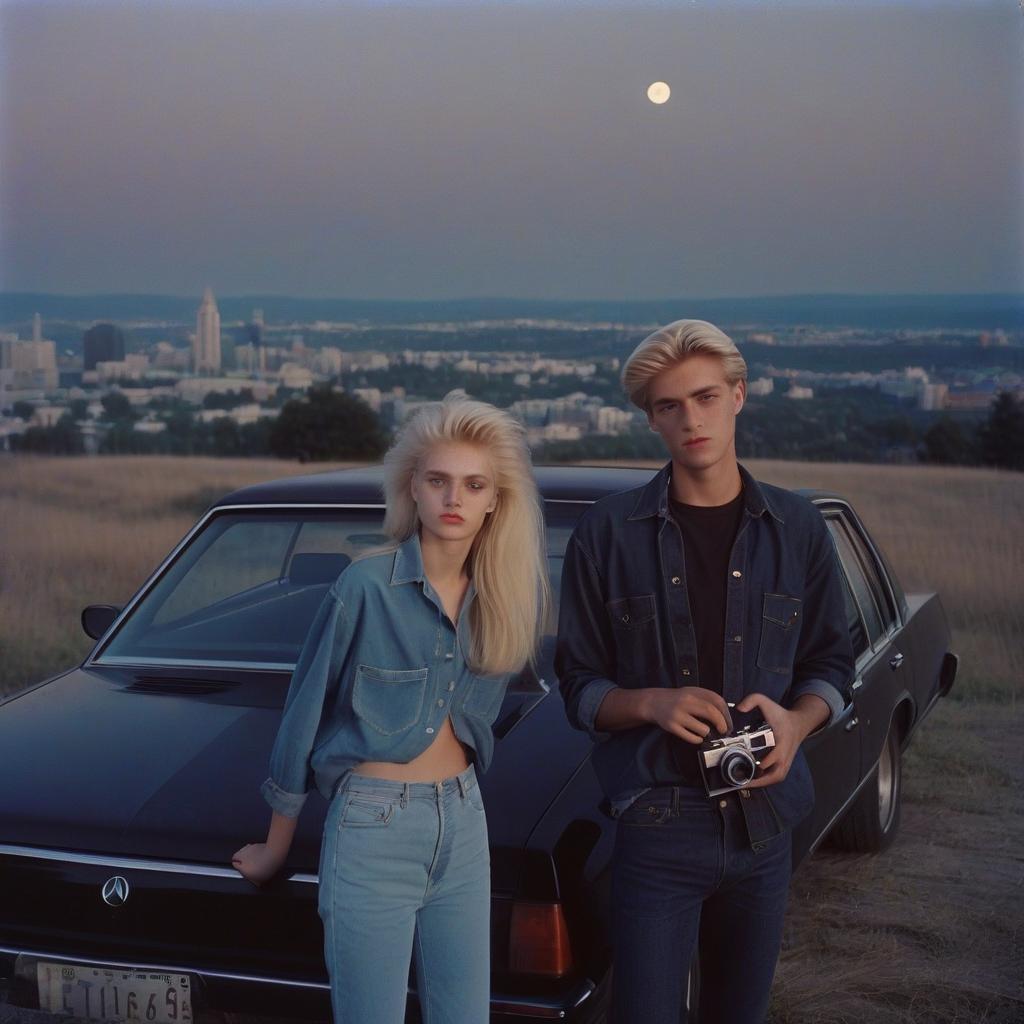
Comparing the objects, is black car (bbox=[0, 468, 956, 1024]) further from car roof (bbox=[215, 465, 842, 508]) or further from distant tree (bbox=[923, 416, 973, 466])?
distant tree (bbox=[923, 416, 973, 466])

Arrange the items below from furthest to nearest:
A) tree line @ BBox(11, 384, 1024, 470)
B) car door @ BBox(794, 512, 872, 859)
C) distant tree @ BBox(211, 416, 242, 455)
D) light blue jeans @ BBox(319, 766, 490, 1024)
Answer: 1. distant tree @ BBox(211, 416, 242, 455)
2. tree line @ BBox(11, 384, 1024, 470)
3. car door @ BBox(794, 512, 872, 859)
4. light blue jeans @ BBox(319, 766, 490, 1024)

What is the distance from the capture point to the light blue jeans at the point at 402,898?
215cm

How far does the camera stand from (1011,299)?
19.6m

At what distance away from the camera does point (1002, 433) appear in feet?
63.9

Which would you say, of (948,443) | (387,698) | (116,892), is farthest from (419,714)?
(948,443)

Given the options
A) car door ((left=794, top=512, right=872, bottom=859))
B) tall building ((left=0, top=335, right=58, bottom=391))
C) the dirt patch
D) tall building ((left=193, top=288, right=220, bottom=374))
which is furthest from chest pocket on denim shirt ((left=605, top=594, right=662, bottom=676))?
tall building ((left=193, top=288, right=220, bottom=374))

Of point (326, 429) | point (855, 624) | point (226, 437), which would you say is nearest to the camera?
point (855, 624)

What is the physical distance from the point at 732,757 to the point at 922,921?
8.88 ft

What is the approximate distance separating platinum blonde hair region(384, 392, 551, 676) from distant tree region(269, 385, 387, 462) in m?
19.2

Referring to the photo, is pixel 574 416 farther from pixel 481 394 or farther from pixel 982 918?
pixel 982 918

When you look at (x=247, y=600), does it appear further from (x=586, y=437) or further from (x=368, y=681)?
(x=586, y=437)

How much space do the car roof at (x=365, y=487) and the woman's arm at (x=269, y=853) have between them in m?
1.61

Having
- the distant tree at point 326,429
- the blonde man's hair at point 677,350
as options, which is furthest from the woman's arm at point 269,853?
the distant tree at point 326,429

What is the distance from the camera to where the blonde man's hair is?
234 centimetres
